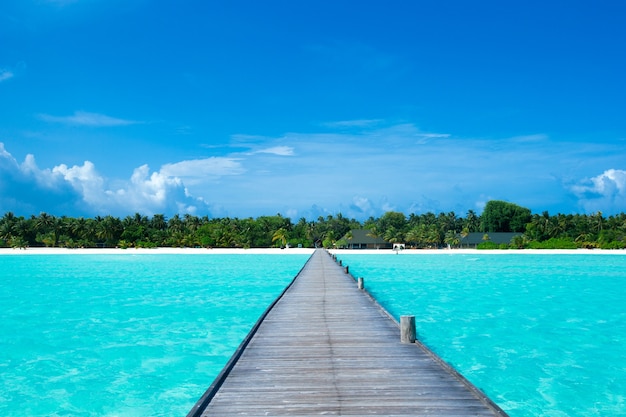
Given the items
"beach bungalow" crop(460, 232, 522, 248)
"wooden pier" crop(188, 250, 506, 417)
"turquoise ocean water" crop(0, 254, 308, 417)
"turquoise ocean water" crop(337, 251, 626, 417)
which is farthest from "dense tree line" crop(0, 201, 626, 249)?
"wooden pier" crop(188, 250, 506, 417)

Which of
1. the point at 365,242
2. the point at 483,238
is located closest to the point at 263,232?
the point at 365,242

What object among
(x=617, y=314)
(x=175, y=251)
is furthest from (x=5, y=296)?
(x=175, y=251)

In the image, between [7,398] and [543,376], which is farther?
[543,376]

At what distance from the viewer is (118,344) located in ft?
50.4

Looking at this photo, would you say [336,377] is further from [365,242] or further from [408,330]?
[365,242]

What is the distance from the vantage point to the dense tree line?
82.1 m

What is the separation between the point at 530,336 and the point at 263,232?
79973 mm

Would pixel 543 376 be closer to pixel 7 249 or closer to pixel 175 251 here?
pixel 175 251

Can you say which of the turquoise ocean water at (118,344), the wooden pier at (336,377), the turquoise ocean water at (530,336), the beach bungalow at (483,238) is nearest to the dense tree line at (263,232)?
the beach bungalow at (483,238)

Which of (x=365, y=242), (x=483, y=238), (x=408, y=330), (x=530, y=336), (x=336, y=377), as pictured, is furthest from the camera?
(x=365, y=242)

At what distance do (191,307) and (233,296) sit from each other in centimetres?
373

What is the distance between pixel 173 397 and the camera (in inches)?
428

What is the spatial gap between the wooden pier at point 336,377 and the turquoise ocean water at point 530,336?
114 inches

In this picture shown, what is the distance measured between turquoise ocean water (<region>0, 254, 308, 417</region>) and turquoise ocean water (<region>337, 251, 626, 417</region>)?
671 centimetres
